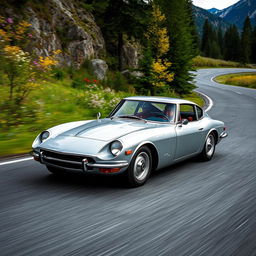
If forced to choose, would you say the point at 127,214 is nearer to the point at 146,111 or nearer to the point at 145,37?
the point at 146,111

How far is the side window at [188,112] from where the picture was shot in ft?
22.1

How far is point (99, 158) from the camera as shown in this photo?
15.3 feet

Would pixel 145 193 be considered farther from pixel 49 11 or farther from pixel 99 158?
pixel 49 11

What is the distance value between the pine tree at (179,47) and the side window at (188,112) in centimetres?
2318

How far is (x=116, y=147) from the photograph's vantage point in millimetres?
4836

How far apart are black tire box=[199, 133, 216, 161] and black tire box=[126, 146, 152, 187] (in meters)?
2.05

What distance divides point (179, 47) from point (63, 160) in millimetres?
28428

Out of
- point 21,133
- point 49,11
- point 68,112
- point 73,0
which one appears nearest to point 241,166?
point 21,133

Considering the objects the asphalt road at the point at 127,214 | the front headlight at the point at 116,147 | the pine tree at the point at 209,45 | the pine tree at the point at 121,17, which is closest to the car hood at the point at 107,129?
the front headlight at the point at 116,147

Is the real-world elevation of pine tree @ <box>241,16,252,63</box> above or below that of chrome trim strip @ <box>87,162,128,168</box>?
below

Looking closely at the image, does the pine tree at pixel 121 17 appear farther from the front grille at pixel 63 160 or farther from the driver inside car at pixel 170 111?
the front grille at pixel 63 160

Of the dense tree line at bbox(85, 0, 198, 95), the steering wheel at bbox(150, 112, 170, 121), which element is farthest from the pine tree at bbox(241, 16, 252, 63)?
the steering wheel at bbox(150, 112, 170, 121)

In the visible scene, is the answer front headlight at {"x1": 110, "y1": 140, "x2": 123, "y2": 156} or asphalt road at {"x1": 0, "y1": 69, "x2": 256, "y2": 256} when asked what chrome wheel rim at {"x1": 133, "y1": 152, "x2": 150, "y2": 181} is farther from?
front headlight at {"x1": 110, "y1": 140, "x2": 123, "y2": 156}

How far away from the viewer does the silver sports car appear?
187 inches
